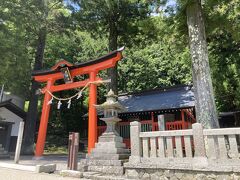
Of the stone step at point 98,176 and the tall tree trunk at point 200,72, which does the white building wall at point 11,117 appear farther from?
the tall tree trunk at point 200,72

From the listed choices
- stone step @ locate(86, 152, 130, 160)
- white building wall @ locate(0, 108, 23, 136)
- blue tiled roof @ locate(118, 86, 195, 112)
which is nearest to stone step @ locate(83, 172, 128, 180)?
stone step @ locate(86, 152, 130, 160)

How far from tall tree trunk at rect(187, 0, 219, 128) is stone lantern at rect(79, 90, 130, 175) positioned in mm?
3061

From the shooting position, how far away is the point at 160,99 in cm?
1725

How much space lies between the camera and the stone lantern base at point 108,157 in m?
7.91

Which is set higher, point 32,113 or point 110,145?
point 32,113

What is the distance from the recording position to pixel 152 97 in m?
18.6

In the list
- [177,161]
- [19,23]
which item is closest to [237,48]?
[177,161]

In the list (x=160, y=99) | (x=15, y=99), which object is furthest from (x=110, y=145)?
(x=15, y=99)

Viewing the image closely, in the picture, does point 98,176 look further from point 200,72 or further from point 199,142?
point 200,72

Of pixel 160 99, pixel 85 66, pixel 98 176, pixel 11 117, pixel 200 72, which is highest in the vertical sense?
pixel 85 66

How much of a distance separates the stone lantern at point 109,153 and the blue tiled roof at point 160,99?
645 centimetres

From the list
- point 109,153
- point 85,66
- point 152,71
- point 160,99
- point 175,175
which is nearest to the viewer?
point 175,175

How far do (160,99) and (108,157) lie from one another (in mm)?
9734

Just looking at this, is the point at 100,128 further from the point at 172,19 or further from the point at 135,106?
the point at 172,19
